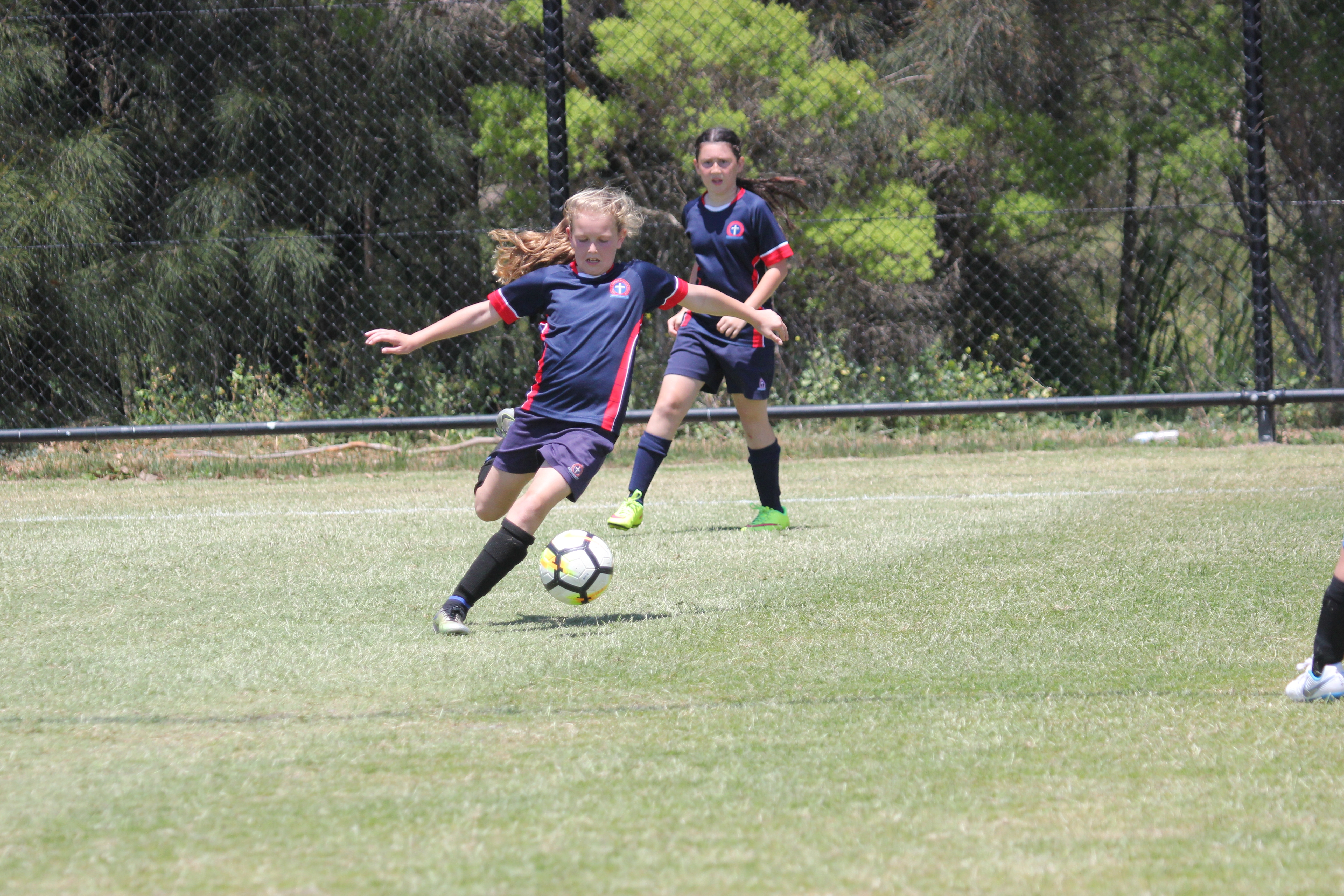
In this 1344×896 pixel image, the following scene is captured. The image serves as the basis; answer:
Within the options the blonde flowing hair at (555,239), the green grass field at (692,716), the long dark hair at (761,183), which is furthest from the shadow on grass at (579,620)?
the long dark hair at (761,183)

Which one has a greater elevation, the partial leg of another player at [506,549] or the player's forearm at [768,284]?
the player's forearm at [768,284]

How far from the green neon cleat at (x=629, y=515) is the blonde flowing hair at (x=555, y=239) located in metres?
1.13

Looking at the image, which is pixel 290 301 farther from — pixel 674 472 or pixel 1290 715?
pixel 1290 715

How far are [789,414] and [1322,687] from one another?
222 inches

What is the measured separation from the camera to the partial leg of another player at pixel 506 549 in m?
3.74

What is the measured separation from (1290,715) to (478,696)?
1640 mm

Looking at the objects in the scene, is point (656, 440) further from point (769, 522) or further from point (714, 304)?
point (714, 304)

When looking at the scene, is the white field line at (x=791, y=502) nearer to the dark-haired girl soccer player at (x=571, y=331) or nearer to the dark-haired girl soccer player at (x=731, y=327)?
the dark-haired girl soccer player at (x=731, y=327)

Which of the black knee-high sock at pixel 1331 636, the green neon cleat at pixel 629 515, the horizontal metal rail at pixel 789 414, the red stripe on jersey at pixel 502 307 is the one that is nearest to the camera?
the black knee-high sock at pixel 1331 636

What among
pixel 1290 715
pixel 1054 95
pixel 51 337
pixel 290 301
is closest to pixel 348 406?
pixel 290 301

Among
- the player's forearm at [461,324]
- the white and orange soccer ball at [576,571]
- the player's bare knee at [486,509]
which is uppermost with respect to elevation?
the player's forearm at [461,324]

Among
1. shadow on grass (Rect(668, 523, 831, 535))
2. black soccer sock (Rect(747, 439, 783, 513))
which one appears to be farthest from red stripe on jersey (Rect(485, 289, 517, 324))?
black soccer sock (Rect(747, 439, 783, 513))

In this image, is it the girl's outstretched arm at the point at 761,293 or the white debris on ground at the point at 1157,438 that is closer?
the girl's outstretched arm at the point at 761,293

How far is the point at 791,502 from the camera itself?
6645 millimetres
